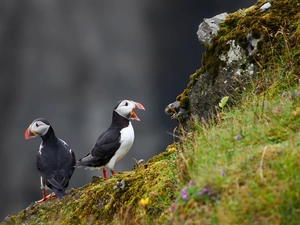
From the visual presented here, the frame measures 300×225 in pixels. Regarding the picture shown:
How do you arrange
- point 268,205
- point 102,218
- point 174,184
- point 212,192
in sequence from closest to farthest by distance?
point 268,205
point 212,192
point 174,184
point 102,218

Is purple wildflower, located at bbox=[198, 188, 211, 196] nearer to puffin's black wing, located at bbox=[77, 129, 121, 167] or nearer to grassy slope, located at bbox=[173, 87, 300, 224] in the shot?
grassy slope, located at bbox=[173, 87, 300, 224]

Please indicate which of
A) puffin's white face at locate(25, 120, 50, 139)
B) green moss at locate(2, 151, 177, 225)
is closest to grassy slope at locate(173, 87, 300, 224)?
green moss at locate(2, 151, 177, 225)

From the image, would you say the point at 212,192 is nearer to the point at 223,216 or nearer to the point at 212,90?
the point at 223,216

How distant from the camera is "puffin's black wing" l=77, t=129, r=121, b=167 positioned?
9.98m

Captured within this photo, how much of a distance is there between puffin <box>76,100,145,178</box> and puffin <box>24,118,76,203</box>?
31cm

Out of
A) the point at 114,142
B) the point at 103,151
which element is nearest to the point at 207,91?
the point at 114,142

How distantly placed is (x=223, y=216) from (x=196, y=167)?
3.48ft

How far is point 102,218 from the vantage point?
7.84 m

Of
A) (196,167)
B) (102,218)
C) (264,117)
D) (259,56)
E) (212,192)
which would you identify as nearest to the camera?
(212,192)

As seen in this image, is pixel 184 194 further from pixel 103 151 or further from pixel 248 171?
pixel 103 151

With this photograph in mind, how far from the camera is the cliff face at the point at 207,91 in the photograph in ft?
24.8

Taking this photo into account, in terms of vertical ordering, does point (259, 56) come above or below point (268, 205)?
above

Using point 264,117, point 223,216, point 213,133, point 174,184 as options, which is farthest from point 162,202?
point 223,216

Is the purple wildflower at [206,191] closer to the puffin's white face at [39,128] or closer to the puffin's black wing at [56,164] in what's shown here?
the puffin's black wing at [56,164]
